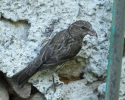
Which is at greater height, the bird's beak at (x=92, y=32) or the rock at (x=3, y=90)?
the bird's beak at (x=92, y=32)

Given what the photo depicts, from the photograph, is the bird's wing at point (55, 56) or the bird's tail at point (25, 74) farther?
the bird's wing at point (55, 56)

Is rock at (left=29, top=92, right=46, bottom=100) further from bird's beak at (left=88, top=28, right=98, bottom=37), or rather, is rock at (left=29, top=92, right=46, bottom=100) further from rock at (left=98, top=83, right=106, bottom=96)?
bird's beak at (left=88, top=28, right=98, bottom=37)

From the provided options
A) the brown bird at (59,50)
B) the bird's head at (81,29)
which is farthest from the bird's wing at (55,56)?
the bird's head at (81,29)

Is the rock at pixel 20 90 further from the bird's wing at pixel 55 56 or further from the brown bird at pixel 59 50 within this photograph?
the bird's wing at pixel 55 56

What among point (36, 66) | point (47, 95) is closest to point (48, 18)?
point (36, 66)

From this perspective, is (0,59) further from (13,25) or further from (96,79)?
(96,79)

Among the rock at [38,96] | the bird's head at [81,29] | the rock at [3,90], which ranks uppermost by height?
the bird's head at [81,29]

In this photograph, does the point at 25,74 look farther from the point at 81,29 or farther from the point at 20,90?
the point at 81,29

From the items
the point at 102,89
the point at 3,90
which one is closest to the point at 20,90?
the point at 3,90
